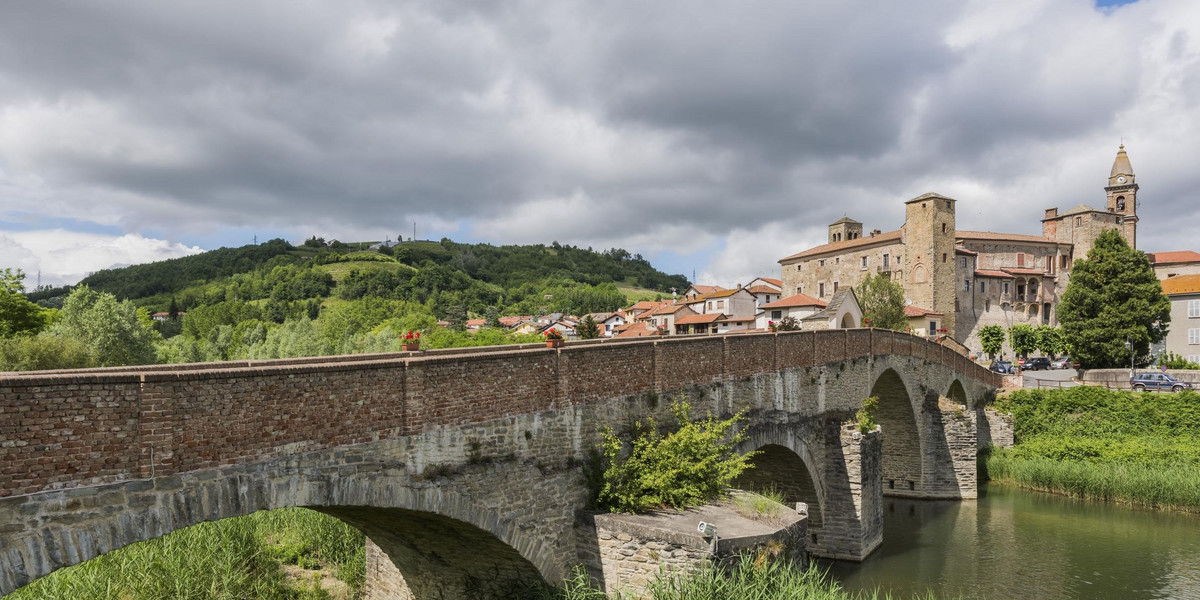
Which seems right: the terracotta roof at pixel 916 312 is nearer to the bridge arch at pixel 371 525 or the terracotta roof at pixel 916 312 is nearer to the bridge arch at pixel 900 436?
the bridge arch at pixel 900 436

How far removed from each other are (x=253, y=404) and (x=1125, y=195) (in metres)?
91.8

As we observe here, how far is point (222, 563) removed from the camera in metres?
12.6

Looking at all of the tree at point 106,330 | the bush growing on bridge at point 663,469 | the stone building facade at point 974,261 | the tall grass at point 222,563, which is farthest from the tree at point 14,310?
the stone building facade at point 974,261

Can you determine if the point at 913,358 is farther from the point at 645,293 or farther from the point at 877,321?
the point at 645,293

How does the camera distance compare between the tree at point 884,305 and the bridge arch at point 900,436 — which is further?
the tree at point 884,305

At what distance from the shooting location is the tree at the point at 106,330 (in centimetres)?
4522

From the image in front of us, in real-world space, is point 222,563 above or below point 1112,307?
below

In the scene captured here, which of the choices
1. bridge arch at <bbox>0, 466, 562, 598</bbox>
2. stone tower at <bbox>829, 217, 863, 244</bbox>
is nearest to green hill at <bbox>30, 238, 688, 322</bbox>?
stone tower at <bbox>829, 217, 863, 244</bbox>

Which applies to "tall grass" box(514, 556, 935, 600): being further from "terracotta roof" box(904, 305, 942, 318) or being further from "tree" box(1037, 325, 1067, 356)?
"terracotta roof" box(904, 305, 942, 318)

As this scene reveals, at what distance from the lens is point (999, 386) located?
4078cm

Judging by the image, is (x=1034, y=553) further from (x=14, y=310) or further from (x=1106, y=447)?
(x=14, y=310)

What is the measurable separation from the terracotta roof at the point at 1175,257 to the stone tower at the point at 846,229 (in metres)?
32.6

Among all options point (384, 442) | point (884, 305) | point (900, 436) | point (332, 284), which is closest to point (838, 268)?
point (884, 305)

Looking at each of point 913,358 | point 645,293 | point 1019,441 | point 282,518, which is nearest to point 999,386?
point 1019,441
